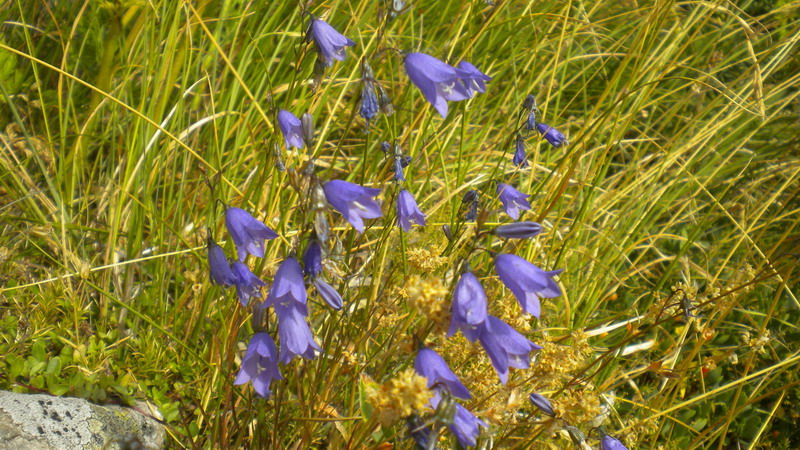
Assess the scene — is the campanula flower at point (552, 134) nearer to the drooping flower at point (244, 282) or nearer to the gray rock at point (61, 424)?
the drooping flower at point (244, 282)

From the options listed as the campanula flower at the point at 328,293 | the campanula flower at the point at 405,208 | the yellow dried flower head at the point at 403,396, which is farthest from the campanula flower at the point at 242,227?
the yellow dried flower head at the point at 403,396

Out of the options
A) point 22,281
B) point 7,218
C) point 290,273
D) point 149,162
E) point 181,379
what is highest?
point 290,273

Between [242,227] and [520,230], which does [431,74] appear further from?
[242,227]

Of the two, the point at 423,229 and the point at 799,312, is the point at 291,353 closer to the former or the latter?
the point at 423,229

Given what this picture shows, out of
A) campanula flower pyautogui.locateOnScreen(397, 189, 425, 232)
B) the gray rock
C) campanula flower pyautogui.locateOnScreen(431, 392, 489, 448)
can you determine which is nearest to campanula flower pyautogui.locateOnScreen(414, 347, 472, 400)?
campanula flower pyautogui.locateOnScreen(431, 392, 489, 448)

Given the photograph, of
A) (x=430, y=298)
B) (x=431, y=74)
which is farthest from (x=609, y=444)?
(x=431, y=74)

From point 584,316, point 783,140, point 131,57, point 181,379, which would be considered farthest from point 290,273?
point 783,140
